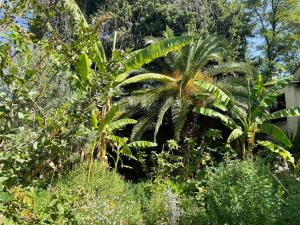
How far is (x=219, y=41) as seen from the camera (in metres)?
14.2

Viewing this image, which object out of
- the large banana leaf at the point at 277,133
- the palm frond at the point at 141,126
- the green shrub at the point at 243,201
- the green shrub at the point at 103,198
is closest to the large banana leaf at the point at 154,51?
the green shrub at the point at 103,198

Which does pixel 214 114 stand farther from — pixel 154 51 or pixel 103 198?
pixel 103 198

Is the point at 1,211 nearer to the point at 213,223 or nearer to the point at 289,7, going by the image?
the point at 213,223

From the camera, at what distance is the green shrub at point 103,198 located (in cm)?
545

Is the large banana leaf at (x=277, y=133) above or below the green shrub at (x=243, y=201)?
above

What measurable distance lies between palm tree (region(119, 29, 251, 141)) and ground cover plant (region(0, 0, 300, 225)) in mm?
45

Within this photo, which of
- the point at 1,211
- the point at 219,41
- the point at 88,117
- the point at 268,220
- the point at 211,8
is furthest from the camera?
the point at 211,8

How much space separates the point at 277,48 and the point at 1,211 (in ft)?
88.1

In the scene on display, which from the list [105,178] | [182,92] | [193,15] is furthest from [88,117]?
[193,15]

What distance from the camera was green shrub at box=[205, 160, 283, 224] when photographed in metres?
5.00

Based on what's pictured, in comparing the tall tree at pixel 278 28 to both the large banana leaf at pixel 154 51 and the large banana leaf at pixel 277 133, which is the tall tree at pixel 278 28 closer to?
the large banana leaf at pixel 277 133

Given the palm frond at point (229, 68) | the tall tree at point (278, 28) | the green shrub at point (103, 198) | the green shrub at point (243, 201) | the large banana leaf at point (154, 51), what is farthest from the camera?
the tall tree at point (278, 28)

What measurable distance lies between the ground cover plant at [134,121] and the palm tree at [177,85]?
0.15ft

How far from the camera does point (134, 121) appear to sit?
11.1 metres
